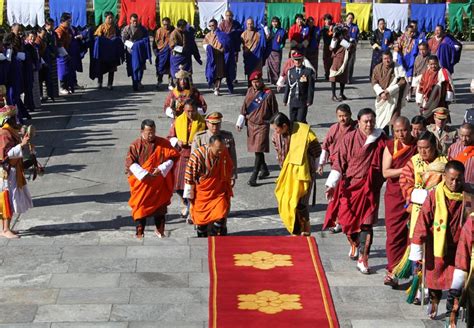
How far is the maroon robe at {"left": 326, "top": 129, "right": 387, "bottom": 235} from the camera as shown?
11211 millimetres

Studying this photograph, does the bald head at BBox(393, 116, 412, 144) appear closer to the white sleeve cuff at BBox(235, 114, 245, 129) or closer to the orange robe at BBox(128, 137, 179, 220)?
the orange robe at BBox(128, 137, 179, 220)

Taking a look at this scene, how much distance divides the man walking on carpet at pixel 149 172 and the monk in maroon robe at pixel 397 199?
276cm

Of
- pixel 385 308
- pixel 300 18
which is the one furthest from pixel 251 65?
pixel 385 308

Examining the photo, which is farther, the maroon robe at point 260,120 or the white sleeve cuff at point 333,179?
the maroon robe at point 260,120

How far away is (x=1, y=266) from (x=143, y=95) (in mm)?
11607

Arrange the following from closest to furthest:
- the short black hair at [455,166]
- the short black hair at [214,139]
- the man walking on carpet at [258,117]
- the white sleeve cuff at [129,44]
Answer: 1. the short black hair at [455,166]
2. the short black hair at [214,139]
3. the man walking on carpet at [258,117]
4. the white sleeve cuff at [129,44]

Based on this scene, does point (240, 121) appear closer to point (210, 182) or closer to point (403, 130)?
point (210, 182)

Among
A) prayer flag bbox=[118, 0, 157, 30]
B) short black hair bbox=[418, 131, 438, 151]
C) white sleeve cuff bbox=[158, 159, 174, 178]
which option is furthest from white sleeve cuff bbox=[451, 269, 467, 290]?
prayer flag bbox=[118, 0, 157, 30]

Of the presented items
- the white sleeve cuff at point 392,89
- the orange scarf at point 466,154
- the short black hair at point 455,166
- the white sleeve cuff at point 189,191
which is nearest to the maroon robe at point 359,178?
the orange scarf at point 466,154

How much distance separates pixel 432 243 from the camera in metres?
9.58

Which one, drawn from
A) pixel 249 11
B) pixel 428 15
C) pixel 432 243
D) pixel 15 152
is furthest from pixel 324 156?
pixel 428 15

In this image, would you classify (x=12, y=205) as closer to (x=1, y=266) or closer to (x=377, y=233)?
(x=1, y=266)

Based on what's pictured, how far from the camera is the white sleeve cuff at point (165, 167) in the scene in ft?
40.3

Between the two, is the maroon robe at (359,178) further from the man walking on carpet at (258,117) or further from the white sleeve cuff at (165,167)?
the man walking on carpet at (258,117)
